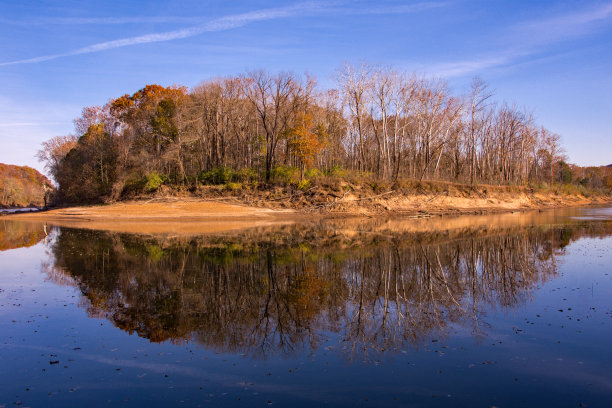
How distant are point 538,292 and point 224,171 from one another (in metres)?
38.9

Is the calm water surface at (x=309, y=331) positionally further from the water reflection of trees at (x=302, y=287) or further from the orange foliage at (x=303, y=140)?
the orange foliage at (x=303, y=140)

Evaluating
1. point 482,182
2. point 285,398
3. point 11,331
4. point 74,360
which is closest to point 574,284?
point 285,398

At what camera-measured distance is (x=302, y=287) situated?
11297 millimetres

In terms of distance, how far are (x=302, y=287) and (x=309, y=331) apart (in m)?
3.39

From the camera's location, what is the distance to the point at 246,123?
5456 cm

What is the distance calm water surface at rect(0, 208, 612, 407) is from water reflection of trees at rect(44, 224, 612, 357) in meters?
0.06

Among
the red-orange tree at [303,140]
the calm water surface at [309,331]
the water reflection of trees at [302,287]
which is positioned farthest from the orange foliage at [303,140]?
the calm water surface at [309,331]

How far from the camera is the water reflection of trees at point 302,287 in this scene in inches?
311

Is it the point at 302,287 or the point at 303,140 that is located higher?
the point at 303,140

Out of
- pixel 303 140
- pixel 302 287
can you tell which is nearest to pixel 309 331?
pixel 302 287

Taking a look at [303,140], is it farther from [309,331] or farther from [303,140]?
[309,331]

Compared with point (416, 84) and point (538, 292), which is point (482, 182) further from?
point (538, 292)

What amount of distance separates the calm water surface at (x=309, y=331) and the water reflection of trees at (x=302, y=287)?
6cm

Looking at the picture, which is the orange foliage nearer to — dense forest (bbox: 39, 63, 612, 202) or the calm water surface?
dense forest (bbox: 39, 63, 612, 202)
